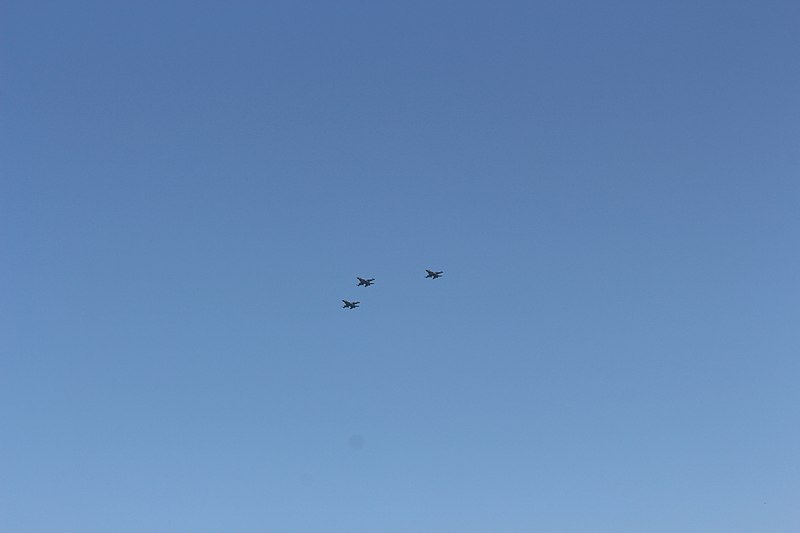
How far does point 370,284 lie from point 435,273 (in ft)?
64.4

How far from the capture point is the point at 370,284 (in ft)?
640

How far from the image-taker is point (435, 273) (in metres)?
199
